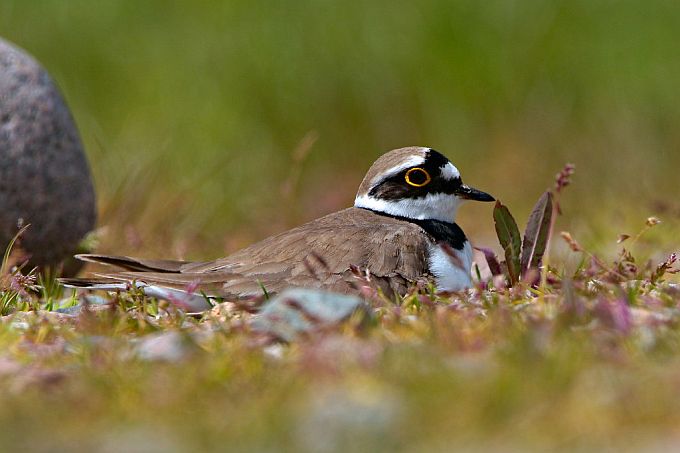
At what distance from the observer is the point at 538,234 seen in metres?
4.89

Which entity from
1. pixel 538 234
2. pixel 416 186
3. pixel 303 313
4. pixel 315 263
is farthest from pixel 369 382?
pixel 416 186

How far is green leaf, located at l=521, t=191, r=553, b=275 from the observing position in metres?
4.86

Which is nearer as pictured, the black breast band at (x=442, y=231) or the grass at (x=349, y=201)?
the grass at (x=349, y=201)

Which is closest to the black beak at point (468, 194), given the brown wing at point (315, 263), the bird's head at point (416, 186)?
the bird's head at point (416, 186)

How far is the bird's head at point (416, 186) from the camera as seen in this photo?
5438mm

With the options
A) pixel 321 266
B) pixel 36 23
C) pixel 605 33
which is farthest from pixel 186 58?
pixel 321 266

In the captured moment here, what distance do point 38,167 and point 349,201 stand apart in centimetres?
400

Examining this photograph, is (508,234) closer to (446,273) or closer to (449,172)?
(446,273)

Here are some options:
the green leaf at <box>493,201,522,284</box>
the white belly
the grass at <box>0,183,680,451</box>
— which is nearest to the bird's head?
the white belly

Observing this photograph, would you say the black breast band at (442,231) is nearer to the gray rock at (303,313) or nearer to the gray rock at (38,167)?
the gray rock at (303,313)

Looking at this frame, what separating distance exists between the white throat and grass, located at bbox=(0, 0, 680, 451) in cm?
62

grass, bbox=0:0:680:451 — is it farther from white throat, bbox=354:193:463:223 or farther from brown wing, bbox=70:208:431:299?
white throat, bbox=354:193:463:223

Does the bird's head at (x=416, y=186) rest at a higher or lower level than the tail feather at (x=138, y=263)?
higher

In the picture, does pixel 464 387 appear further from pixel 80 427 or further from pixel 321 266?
pixel 321 266
